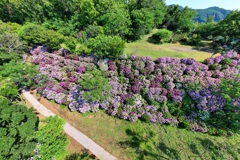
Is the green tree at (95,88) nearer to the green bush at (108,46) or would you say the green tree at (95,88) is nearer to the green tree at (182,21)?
the green bush at (108,46)

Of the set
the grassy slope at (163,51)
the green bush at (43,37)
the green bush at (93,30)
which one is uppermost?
the green bush at (93,30)

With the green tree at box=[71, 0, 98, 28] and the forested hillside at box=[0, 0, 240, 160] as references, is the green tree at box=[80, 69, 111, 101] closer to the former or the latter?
the forested hillside at box=[0, 0, 240, 160]

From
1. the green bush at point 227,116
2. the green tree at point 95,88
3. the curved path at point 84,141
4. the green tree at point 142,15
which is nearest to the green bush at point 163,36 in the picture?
the green tree at point 142,15

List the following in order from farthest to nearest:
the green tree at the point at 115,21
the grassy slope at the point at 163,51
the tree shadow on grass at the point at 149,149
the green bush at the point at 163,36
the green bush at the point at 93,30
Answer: the green bush at the point at 163,36 → the green bush at the point at 93,30 → the green tree at the point at 115,21 → the grassy slope at the point at 163,51 → the tree shadow on grass at the point at 149,149

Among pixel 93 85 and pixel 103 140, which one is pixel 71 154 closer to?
pixel 103 140

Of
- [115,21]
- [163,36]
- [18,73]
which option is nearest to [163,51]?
[163,36]

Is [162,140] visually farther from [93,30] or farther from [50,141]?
[93,30]
